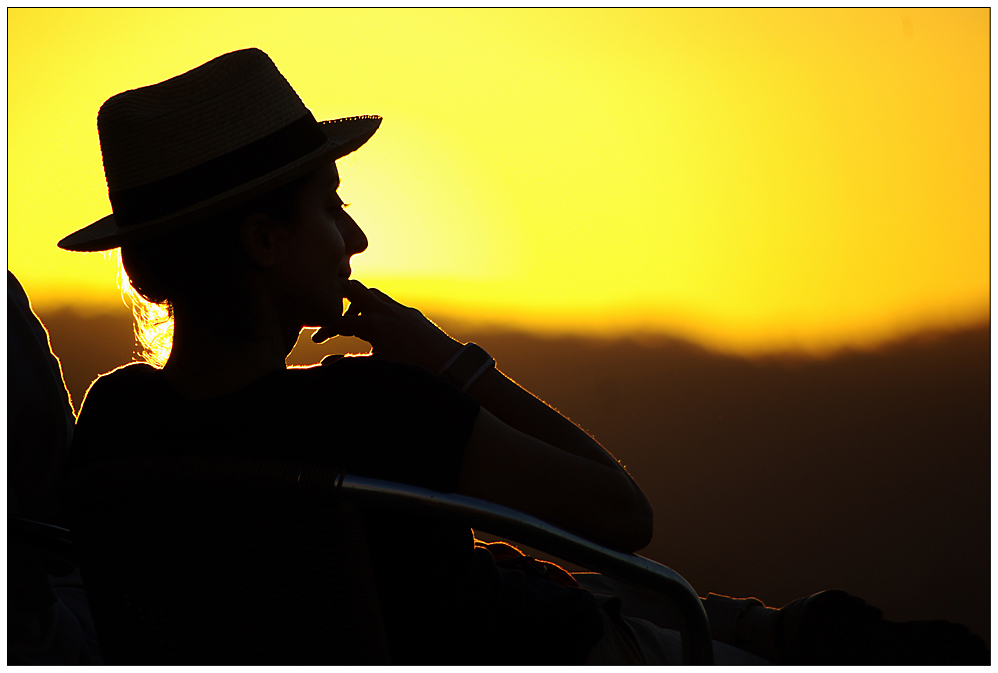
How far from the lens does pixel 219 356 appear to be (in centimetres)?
115

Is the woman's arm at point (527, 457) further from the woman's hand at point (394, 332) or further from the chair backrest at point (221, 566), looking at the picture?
the chair backrest at point (221, 566)

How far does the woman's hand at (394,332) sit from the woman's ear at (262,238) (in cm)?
20

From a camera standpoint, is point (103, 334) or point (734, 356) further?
point (734, 356)

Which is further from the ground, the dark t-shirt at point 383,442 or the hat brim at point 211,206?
the hat brim at point 211,206

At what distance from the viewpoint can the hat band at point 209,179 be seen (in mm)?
1175

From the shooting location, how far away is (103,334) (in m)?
8.65

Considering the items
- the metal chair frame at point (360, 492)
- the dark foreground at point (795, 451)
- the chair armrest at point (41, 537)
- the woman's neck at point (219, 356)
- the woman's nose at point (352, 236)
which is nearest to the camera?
the metal chair frame at point (360, 492)

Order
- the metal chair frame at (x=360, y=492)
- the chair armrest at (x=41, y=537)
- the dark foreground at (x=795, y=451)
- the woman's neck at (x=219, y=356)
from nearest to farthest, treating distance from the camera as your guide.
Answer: the metal chair frame at (x=360, y=492) → the woman's neck at (x=219, y=356) → the chair armrest at (x=41, y=537) → the dark foreground at (x=795, y=451)

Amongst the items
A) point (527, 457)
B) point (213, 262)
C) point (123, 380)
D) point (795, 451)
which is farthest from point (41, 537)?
point (795, 451)

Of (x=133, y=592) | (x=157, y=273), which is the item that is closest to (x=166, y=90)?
(x=157, y=273)

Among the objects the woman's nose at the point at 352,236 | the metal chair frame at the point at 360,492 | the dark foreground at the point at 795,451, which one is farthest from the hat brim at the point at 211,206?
the dark foreground at the point at 795,451

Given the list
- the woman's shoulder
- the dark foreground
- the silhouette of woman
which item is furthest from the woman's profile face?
the dark foreground

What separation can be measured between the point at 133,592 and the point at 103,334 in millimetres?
8497

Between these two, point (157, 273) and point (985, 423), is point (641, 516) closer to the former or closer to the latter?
point (157, 273)
